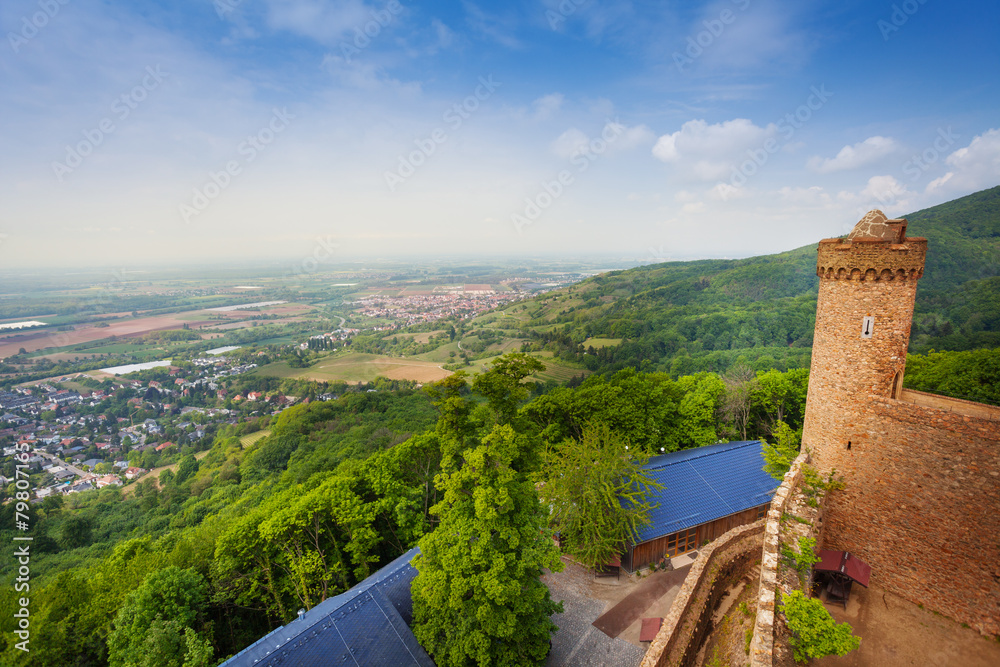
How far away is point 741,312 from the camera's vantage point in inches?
2635

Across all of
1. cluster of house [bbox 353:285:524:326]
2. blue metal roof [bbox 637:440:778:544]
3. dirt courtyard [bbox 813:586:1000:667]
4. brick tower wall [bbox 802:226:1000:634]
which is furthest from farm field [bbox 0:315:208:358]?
dirt courtyard [bbox 813:586:1000:667]

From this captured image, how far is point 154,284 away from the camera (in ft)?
447

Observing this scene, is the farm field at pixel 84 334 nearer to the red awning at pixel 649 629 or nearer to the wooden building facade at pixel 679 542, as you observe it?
the wooden building facade at pixel 679 542

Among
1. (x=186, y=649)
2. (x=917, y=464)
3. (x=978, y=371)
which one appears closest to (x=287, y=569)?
(x=186, y=649)

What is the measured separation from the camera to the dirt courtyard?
7754 millimetres

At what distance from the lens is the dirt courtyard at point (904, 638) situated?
775 centimetres

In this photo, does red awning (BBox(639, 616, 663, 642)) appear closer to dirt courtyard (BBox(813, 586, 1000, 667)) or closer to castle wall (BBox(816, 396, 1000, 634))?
dirt courtyard (BBox(813, 586, 1000, 667))

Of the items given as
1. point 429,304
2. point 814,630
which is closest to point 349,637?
point 814,630

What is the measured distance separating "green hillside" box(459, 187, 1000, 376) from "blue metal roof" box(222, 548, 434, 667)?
1705 inches

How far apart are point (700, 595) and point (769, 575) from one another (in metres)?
2.88

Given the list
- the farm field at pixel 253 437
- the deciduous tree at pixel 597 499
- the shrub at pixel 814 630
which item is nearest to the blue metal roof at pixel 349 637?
the deciduous tree at pixel 597 499

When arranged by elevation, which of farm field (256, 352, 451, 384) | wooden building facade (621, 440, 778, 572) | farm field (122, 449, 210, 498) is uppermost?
wooden building facade (621, 440, 778, 572)

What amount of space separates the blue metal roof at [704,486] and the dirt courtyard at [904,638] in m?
7.18

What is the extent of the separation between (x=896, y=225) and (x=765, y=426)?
2168 cm
